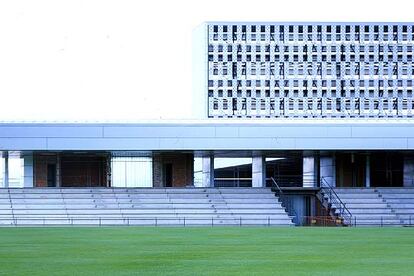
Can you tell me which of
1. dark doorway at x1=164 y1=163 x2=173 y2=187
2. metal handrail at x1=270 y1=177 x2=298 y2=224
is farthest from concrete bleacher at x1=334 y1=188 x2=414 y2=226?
dark doorway at x1=164 y1=163 x2=173 y2=187

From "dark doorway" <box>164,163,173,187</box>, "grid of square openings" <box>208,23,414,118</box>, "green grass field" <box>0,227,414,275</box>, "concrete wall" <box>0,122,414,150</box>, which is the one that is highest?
"grid of square openings" <box>208,23,414,118</box>

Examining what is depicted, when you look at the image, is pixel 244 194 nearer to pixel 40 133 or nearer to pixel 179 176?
pixel 179 176

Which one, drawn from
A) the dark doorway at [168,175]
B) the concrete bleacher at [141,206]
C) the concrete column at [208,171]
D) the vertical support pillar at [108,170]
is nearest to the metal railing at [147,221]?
the concrete bleacher at [141,206]

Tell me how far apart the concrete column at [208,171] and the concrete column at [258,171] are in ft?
8.38

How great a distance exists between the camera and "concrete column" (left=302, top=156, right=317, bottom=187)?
5375cm

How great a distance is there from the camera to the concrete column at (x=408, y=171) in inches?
2159

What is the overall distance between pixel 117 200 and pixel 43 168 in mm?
5796

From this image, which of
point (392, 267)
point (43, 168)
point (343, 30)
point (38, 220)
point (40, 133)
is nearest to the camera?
point (392, 267)

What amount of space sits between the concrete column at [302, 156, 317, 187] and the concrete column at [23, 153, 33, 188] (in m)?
15.4

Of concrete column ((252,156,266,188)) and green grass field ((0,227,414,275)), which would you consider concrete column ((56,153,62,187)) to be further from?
green grass field ((0,227,414,275))

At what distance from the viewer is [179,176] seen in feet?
178

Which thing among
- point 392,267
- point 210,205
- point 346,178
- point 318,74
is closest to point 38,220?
point 210,205

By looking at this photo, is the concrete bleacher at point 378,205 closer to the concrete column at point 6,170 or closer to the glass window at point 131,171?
Result: the glass window at point 131,171

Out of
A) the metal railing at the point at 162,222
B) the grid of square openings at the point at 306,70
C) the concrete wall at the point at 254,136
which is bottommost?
the metal railing at the point at 162,222
